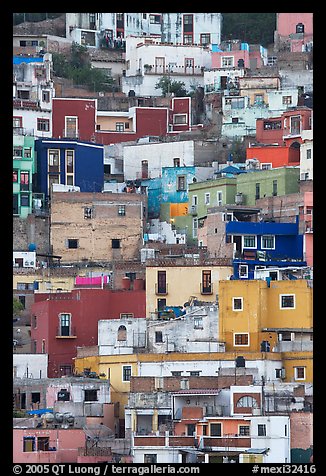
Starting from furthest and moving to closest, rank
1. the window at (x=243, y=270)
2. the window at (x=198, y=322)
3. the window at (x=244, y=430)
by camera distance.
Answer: the window at (x=243, y=270) < the window at (x=198, y=322) < the window at (x=244, y=430)

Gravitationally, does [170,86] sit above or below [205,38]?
below

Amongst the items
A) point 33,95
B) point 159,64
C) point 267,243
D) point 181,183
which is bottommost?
point 267,243

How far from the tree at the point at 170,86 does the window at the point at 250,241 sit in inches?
622

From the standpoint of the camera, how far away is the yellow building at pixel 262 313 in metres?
48.3

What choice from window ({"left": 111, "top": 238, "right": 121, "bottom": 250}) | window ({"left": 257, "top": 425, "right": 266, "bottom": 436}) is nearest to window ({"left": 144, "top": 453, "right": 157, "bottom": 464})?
window ({"left": 257, "top": 425, "right": 266, "bottom": 436})

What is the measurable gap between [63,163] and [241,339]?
12840mm

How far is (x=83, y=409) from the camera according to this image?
1764 inches

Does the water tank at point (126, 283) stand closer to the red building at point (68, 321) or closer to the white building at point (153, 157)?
the red building at point (68, 321)

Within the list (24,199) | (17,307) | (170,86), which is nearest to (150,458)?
(17,307)

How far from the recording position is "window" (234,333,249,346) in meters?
48.4

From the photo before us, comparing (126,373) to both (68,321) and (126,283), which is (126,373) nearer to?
(68,321)

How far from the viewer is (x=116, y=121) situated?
6662 cm

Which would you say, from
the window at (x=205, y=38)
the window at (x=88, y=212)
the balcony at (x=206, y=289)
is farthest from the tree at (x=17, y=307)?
the window at (x=205, y=38)
